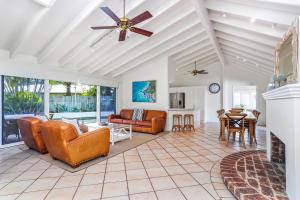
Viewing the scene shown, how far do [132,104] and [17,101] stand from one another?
4.09 metres

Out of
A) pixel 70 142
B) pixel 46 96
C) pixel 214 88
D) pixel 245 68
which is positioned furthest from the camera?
pixel 214 88

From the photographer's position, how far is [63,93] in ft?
20.3

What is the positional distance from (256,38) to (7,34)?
5912 millimetres

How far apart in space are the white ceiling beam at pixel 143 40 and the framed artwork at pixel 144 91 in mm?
1600

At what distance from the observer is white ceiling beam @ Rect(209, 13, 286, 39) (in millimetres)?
3857

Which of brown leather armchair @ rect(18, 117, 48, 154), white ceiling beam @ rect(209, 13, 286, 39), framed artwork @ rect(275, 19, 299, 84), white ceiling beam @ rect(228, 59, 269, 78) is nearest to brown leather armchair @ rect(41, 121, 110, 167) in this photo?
brown leather armchair @ rect(18, 117, 48, 154)

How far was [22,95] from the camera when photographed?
493cm

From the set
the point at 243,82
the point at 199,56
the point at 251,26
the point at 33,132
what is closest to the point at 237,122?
the point at 251,26

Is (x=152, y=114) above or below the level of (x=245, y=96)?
below

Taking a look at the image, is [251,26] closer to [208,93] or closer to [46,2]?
[46,2]

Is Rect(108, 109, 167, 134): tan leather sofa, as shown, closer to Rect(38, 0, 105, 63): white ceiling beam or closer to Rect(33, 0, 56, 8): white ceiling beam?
Rect(38, 0, 105, 63): white ceiling beam

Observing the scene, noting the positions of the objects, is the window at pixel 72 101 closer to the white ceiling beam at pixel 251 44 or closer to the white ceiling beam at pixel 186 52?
the white ceiling beam at pixel 186 52

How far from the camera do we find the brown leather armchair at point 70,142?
2.98m

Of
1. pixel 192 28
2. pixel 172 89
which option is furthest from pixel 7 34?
pixel 172 89
